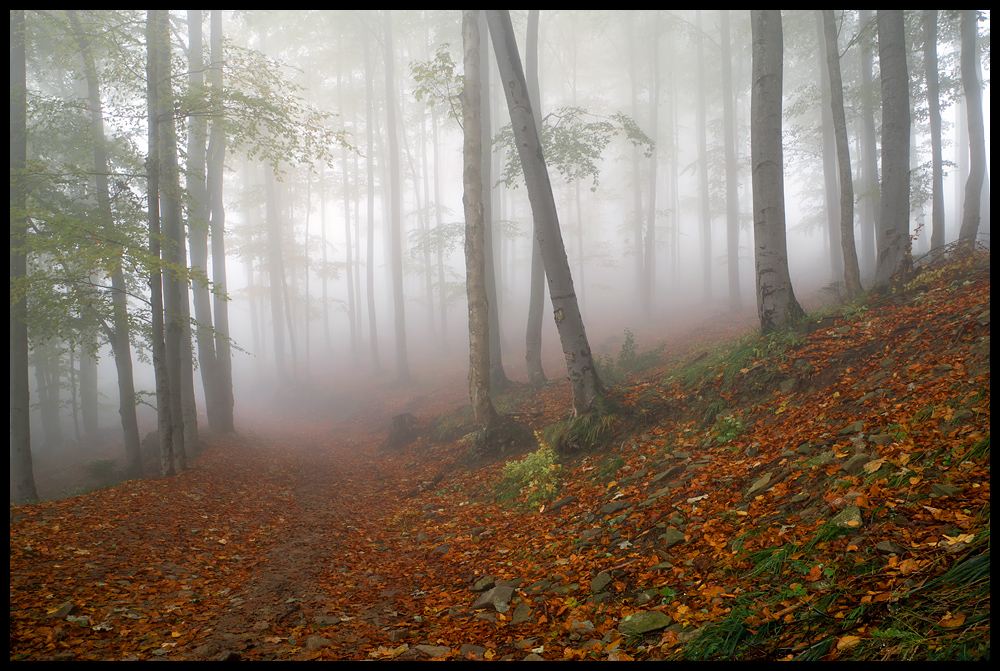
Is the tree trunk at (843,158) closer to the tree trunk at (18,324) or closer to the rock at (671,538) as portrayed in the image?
the rock at (671,538)

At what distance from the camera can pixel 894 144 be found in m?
8.15

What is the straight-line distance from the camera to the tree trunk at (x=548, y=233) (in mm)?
7484

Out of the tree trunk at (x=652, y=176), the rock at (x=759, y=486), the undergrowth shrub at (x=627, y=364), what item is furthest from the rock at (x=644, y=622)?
the tree trunk at (x=652, y=176)

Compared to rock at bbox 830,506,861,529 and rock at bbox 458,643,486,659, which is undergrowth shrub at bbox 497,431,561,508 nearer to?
rock at bbox 458,643,486,659

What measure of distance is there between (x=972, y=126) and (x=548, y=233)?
48.5 ft

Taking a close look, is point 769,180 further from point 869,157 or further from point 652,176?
point 652,176

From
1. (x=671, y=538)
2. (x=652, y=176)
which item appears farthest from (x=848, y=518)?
(x=652, y=176)

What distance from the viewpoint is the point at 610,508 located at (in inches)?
198

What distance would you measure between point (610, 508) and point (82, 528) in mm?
5972

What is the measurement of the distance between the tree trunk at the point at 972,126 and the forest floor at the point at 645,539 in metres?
5.58

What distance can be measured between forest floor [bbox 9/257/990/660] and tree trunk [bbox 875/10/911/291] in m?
0.88

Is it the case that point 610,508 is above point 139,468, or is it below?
above
